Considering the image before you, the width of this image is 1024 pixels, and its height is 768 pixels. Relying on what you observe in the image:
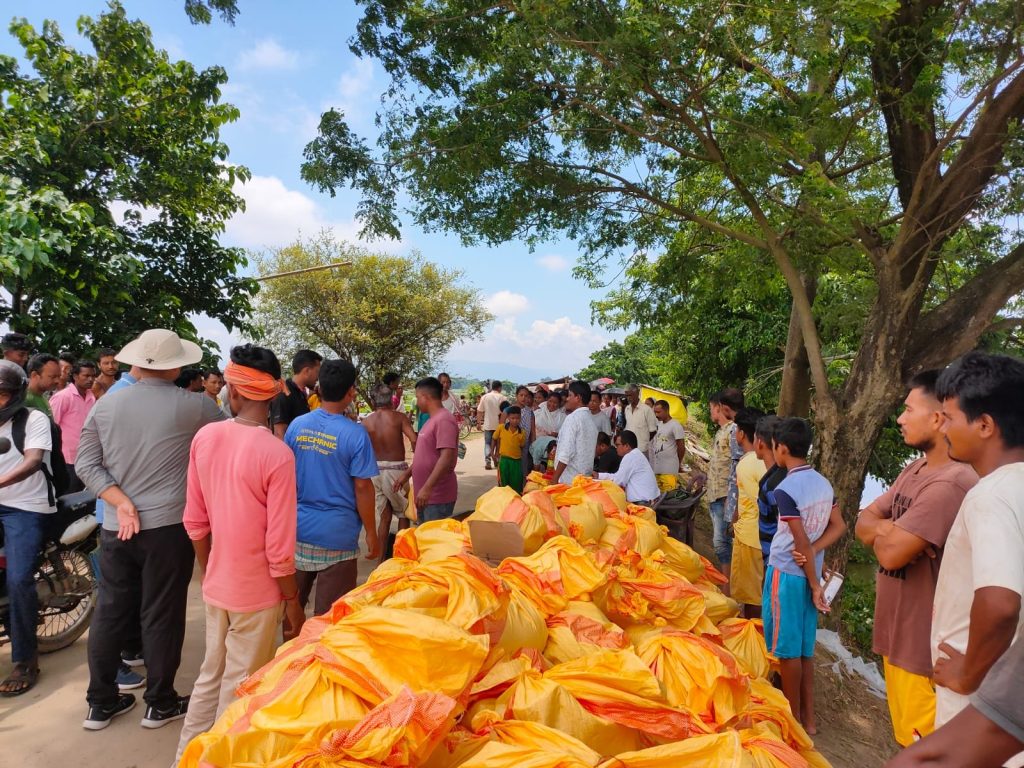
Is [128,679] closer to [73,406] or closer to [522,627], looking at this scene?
[522,627]

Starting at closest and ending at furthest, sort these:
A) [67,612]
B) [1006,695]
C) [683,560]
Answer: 1. [1006,695]
2. [67,612]
3. [683,560]

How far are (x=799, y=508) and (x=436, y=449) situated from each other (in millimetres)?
2407

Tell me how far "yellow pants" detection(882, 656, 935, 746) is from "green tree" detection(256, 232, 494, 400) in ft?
58.0

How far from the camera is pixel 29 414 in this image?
322 centimetres

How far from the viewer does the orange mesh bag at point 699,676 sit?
2072mm

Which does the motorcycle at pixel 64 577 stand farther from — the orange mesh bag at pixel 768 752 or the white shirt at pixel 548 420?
the white shirt at pixel 548 420

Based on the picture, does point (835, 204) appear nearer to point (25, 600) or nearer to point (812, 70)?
point (812, 70)

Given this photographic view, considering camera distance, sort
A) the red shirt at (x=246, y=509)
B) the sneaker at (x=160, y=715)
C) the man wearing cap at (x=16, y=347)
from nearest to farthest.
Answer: the red shirt at (x=246, y=509) → the sneaker at (x=160, y=715) → the man wearing cap at (x=16, y=347)

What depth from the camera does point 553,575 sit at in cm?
271

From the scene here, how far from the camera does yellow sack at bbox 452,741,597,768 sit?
1521 mm

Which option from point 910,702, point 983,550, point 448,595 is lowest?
point 910,702

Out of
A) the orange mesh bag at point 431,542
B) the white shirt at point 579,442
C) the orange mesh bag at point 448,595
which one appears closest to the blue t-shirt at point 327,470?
the orange mesh bag at point 431,542

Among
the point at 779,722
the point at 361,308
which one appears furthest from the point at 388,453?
the point at 361,308

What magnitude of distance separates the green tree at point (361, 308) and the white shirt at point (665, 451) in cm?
1305
